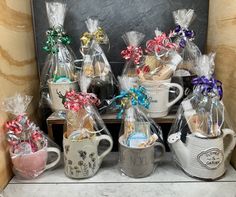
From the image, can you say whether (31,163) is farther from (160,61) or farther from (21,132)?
(160,61)

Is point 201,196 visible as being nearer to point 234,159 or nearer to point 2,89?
point 234,159

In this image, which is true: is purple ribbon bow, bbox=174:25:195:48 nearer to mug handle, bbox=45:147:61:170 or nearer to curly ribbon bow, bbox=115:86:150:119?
curly ribbon bow, bbox=115:86:150:119

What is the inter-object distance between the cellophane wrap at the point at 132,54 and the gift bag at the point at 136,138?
0.11m

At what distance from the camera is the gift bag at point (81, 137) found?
0.81 metres

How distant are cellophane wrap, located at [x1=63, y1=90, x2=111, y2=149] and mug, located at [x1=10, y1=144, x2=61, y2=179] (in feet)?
0.31

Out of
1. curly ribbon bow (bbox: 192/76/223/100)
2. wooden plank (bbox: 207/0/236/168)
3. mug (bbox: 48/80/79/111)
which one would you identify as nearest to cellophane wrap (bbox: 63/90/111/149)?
mug (bbox: 48/80/79/111)

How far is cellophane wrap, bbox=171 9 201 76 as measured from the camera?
955 millimetres

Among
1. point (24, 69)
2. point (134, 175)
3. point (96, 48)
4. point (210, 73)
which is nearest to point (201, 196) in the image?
point (134, 175)

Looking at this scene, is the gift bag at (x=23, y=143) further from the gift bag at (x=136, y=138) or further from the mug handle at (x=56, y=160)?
the gift bag at (x=136, y=138)

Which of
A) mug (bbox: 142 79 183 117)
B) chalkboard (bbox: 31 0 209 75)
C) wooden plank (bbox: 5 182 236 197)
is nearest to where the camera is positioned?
wooden plank (bbox: 5 182 236 197)

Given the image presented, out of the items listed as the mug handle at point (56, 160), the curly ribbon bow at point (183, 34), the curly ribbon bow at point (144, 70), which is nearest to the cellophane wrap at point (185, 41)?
the curly ribbon bow at point (183, 34)

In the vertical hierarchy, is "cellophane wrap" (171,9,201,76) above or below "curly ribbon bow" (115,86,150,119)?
above

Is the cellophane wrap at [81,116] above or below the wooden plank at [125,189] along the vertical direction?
above

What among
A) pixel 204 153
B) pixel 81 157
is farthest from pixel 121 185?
pixel 204 153
